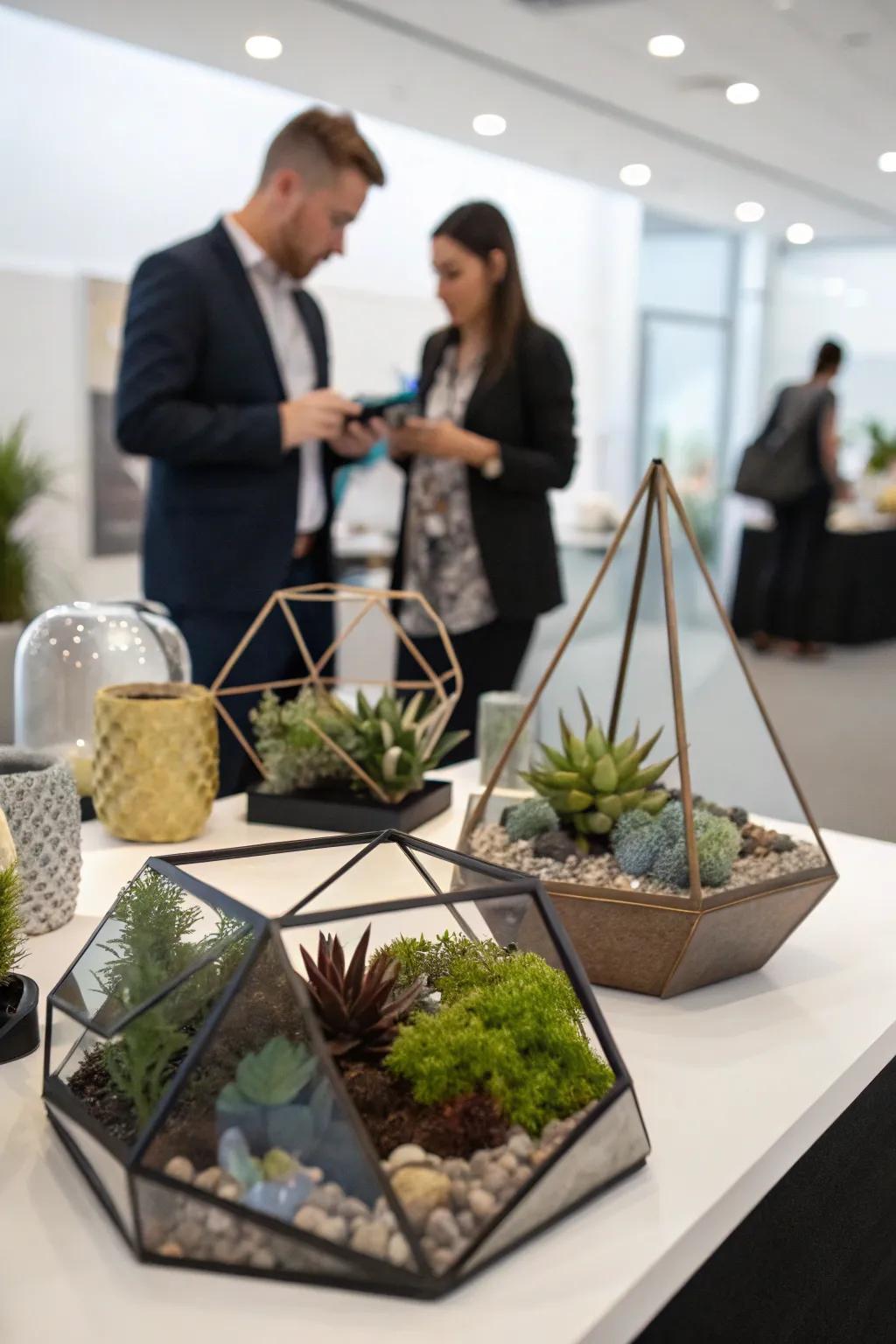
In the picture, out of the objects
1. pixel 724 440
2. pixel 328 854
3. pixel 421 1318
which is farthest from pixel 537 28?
pixel 724 440

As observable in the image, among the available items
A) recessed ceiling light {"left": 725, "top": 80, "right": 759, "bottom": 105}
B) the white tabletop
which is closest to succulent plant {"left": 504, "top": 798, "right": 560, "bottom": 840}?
the white tabletop

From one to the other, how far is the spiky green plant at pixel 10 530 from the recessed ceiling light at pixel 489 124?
7.77ft

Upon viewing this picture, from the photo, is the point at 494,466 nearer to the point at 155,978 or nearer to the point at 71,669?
the point at 71,669

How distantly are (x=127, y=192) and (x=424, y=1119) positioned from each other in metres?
4.53

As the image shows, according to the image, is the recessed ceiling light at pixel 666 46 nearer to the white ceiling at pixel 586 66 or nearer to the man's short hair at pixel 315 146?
the white ceiling at pixel 586 66

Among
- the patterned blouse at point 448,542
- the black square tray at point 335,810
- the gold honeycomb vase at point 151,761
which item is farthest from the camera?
the patterned blouse at point 448,542

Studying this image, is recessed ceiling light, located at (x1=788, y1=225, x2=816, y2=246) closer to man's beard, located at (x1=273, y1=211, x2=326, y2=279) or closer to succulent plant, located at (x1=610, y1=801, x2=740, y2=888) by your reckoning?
man's beard, located at (x1=273, y1=211, x2=326, y2=279)

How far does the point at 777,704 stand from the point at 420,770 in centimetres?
459

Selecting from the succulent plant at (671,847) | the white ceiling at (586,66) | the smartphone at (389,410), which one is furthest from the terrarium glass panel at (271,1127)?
the white ceiling at (586,66)

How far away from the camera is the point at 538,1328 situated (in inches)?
25.8

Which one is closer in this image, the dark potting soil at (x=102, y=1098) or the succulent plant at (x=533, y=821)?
the dark potting soil at (x=102, y=1098)

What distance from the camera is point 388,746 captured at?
1.54 meters

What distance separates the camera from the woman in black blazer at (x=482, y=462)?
2512 millimetres

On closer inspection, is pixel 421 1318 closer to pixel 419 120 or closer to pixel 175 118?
pixel 175 118
